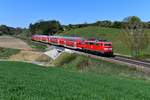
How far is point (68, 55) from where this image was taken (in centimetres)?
7244

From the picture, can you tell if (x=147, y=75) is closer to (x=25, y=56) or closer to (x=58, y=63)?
(x=58, y=63)

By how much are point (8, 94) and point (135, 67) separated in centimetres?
3191

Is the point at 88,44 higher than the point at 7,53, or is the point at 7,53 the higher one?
the point at 88,44

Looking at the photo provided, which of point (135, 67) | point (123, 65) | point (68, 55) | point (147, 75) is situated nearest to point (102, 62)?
point (123, 65)

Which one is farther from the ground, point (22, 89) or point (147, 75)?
point (22, 89)

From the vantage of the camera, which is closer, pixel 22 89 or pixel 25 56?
pixel 22 89

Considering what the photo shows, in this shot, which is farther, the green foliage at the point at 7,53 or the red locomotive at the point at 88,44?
the green foliage at the point at 7,53

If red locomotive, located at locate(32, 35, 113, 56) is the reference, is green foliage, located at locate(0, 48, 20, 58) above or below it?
below

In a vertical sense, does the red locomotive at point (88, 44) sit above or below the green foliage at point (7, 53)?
above

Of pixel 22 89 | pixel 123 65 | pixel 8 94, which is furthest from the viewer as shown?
pixel 123 65

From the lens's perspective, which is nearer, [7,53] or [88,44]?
[88,44]

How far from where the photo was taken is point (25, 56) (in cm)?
9644

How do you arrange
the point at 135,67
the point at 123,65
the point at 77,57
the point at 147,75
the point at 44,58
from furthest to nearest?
the point at 44,58 < the point at 77,57 < the point at 123,65 < the point at 135,67 < the point at 147,75

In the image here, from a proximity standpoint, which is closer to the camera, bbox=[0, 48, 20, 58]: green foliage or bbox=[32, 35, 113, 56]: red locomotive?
bbox=[32, 35, 113, 56]: red locomotive
